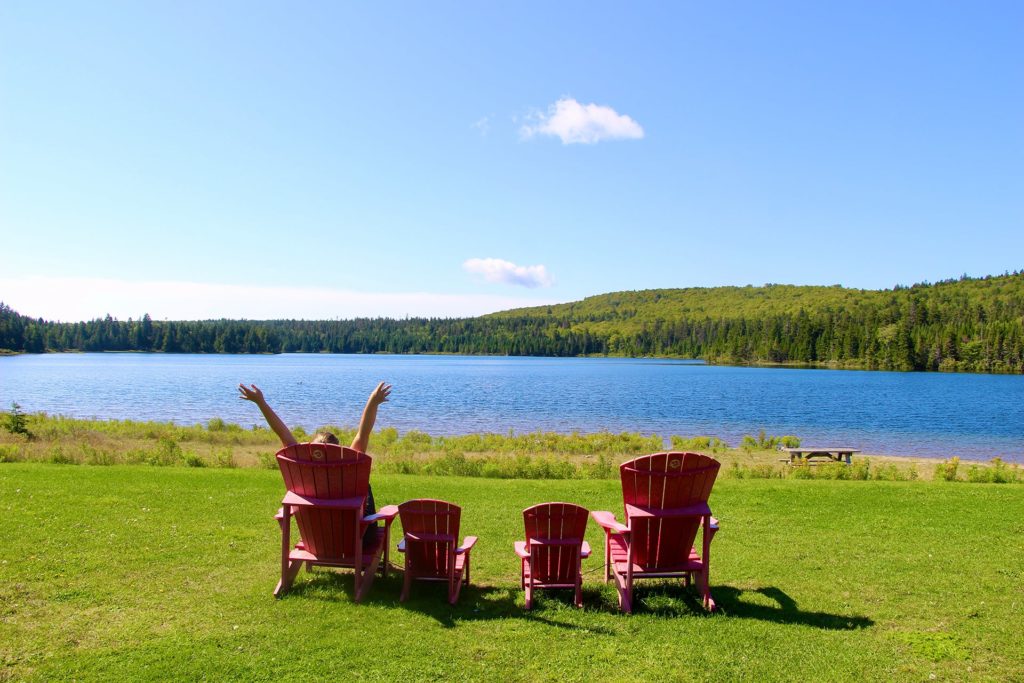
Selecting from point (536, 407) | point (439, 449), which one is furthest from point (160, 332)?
point (439, 449)

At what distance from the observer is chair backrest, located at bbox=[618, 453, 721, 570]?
6.02 metres

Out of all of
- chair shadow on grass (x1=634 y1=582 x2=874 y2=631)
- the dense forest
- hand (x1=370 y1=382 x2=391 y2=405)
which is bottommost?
chair shadow on grass (x1=634 y1=582 x2=874 y2=631)

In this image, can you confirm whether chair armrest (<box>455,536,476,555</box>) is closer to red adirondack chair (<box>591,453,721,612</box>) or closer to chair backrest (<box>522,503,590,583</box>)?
chair backrest (<box>522,503,590,583</box>)

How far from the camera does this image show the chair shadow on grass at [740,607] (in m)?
5.75

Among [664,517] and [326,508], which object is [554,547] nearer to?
[664,517]

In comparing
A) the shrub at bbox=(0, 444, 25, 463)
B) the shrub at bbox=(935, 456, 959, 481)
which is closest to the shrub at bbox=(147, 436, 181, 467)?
the shrub at bbox=(0, 444, 25, 463)

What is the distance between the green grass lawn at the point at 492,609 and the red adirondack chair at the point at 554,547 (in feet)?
0.62

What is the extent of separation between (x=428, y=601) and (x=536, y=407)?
37.5 m

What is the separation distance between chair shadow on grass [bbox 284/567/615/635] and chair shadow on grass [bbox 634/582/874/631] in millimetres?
583

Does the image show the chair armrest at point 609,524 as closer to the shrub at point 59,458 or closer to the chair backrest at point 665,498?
the chair backrest at point 665,498

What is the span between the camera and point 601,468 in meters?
16.1

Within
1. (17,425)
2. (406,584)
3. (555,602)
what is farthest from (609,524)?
(17,425)

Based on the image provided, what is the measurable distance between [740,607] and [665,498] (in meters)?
1.25

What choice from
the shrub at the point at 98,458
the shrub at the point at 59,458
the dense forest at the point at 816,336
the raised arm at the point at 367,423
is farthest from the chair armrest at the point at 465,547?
the dense forest at the point at 816,336
